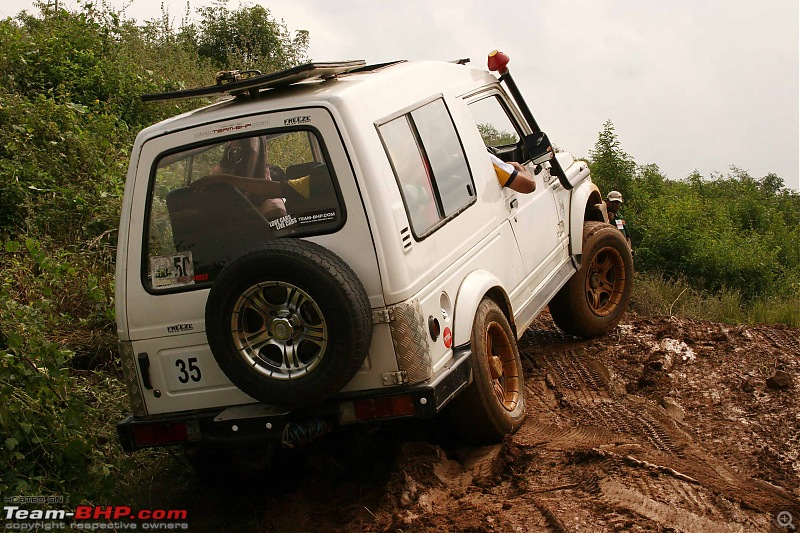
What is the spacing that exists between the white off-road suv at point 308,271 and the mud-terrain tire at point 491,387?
0.01 meters

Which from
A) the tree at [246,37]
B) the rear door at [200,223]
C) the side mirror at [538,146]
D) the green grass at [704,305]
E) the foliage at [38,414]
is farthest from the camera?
the tree at [246,37]

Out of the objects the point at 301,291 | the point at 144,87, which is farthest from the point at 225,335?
the point at 144,87

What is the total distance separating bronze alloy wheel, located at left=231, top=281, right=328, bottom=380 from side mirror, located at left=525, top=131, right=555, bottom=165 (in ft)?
8.00

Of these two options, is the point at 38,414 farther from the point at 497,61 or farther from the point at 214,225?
the point at 497,61

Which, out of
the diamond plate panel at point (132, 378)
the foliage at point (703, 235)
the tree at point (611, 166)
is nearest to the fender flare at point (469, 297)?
the diamond plate panel at point (132, 378)

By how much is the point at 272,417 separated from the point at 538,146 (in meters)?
2.70

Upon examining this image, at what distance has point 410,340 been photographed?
4020 millimetres

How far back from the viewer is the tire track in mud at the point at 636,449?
3.87 meters

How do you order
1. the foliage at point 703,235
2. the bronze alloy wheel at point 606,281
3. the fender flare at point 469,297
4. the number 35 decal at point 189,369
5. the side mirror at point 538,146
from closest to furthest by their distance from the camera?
the number 35 decal at point 189,369 → the fender flare at point 469,297 → the side mirror at point 538,146 → the bronze alloy wheel at point 606,281 → the foliage at point 703,235

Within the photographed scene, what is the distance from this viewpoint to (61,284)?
631 centimetres

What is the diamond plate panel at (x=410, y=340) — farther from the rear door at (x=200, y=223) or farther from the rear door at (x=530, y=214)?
the rear door at (x=530, y=214)

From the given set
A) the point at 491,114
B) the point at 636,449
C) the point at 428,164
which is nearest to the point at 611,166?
the point at 491,114

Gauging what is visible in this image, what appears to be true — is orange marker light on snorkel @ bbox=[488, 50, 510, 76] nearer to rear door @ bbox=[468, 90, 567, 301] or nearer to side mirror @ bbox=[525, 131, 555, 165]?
rear door @ bbox=[468, 90, 567, 301]

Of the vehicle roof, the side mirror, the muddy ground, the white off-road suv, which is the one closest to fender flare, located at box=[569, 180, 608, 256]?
the side mirror
